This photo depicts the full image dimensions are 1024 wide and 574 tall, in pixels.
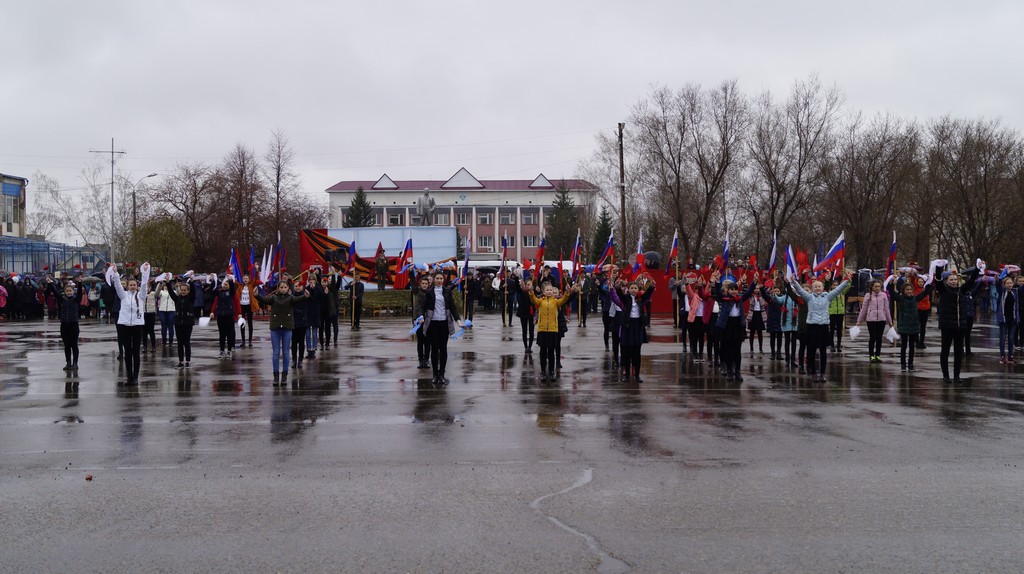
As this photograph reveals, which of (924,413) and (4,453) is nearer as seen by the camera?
(4,453)

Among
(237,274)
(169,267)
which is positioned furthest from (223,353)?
(169,267)

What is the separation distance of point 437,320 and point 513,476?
6.80m

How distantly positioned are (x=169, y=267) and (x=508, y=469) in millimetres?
44005

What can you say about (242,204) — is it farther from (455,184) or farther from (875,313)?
(455,184)

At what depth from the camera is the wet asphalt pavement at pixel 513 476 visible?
543cm

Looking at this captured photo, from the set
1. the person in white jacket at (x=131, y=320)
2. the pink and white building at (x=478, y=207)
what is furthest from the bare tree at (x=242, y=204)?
the pink and white building at (x=478, y=207)

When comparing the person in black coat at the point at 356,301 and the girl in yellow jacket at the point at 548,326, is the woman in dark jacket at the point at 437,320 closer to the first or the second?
the girl in yellow jacket at the point at 548,326

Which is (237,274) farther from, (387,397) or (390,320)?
(387,397)

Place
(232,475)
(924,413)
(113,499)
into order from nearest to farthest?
(113,499) < (232,475) < (924,413)

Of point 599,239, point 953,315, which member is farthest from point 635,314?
point 599,239

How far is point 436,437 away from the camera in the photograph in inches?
360

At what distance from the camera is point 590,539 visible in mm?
5664

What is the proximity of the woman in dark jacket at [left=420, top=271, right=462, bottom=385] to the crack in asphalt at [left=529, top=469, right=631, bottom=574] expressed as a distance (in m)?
6.81

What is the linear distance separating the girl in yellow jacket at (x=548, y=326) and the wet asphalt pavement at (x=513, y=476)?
37 cm
